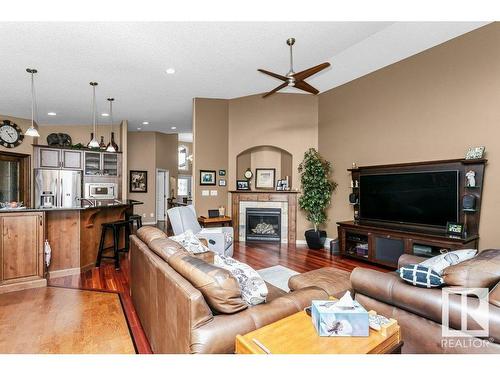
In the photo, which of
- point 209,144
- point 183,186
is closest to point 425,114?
point 209,144

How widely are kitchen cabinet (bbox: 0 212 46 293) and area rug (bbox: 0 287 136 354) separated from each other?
0.17 metres

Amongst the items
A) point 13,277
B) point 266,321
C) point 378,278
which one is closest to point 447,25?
point 378,278

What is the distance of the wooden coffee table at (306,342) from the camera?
1.18 meters

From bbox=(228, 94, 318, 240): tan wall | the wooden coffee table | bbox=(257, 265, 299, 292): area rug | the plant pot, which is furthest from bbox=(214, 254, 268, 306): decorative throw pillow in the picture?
bbox=(228, 94, 318, 240): tan wall

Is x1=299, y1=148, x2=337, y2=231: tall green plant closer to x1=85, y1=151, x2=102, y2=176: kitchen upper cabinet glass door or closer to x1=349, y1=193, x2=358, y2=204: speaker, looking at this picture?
x1=349, y1=193, x2=358, y2=204: speaker

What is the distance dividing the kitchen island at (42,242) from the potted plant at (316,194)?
375 cm

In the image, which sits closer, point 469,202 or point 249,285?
point 249,285

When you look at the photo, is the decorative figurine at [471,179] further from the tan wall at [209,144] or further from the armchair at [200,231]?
the tan wall at [209,144]

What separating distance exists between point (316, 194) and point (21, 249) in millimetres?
4804

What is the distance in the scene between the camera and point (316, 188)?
216 inches

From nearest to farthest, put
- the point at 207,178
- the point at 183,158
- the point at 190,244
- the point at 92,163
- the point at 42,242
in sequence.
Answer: the point at 190,244 → the point at 42,242 → the point at 207,178 → the point at 92,163 → the point at 183,158

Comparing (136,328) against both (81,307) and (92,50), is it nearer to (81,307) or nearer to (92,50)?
(81,307)

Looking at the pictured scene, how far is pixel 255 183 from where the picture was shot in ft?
21.0

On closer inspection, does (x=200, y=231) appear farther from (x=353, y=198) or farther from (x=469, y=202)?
(x=469, y=202)
